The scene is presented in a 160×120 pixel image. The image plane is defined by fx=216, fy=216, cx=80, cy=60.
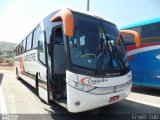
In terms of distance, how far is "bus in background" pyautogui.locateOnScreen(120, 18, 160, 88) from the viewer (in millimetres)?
10102

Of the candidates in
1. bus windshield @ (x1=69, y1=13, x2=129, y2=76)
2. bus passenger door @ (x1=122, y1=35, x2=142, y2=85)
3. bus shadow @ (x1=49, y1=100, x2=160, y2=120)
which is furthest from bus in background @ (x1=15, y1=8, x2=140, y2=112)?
bus passenger door @ (x1=122, y1=35, x2=142, y2=85)

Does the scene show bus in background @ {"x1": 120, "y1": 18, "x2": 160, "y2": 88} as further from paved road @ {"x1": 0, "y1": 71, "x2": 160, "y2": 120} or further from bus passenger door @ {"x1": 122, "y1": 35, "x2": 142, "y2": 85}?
paved road @ {"x1": 0, "y1": 71, "x2": 160, "y2": 120}

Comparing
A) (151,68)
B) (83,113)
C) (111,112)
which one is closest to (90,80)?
(83,113)

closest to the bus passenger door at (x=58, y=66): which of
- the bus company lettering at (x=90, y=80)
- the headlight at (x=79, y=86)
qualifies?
the headlight at (x=79, y=86)

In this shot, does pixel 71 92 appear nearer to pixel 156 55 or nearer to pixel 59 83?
pixel 59 83

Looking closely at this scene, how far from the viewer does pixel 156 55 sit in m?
10.0

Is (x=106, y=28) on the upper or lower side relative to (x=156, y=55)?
upper

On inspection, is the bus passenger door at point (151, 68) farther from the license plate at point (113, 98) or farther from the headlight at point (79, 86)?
the headlight at point (79, 86)

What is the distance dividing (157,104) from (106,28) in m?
3.71

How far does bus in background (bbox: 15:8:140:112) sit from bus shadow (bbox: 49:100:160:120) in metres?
0.54

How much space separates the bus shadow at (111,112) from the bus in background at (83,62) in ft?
1.77

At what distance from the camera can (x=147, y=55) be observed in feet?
34.5

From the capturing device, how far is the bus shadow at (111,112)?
642cm

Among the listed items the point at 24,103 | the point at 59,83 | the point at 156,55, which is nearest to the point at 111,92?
the point at 59,83
